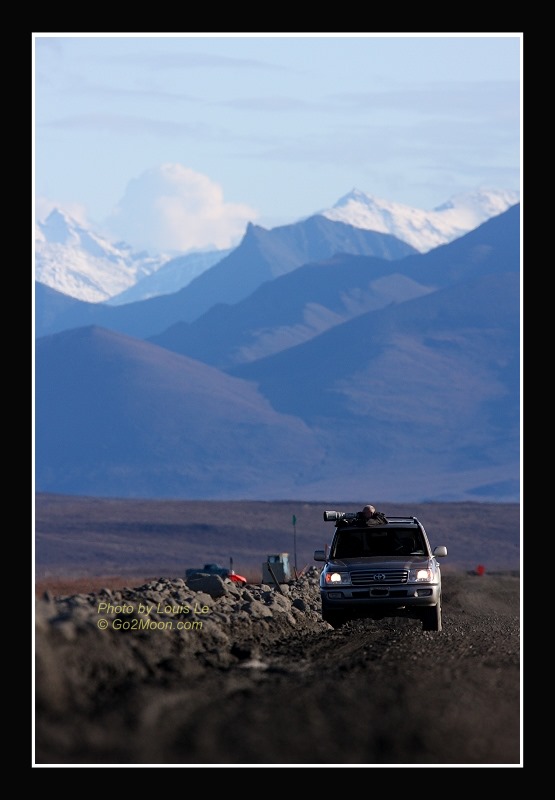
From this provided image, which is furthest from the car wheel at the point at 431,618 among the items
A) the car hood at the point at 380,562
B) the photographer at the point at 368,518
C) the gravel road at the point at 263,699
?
the photographer at the point at 368,518

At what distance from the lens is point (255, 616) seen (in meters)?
25.8

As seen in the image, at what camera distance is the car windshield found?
24531mm

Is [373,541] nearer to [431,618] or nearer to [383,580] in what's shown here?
[383,580]

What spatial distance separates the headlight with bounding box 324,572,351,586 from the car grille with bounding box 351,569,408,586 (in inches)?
8.7

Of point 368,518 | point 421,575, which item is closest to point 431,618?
point 421,575

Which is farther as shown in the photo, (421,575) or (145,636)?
(421,575)

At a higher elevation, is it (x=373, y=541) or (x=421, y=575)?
(x=373, y=541)

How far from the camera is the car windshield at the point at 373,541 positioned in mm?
24531

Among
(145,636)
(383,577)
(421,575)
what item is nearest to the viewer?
(145,636)

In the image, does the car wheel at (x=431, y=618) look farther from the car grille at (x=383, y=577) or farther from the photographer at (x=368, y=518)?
the photographer at (x=368, y=518)

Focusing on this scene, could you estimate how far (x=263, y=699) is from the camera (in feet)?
52.9

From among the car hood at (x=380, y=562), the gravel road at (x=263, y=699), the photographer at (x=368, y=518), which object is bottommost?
the gravel road at (x=263, y=699)

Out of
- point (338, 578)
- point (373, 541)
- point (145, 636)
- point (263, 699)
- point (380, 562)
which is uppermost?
point (373, 541)

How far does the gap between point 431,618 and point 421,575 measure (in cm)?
93
